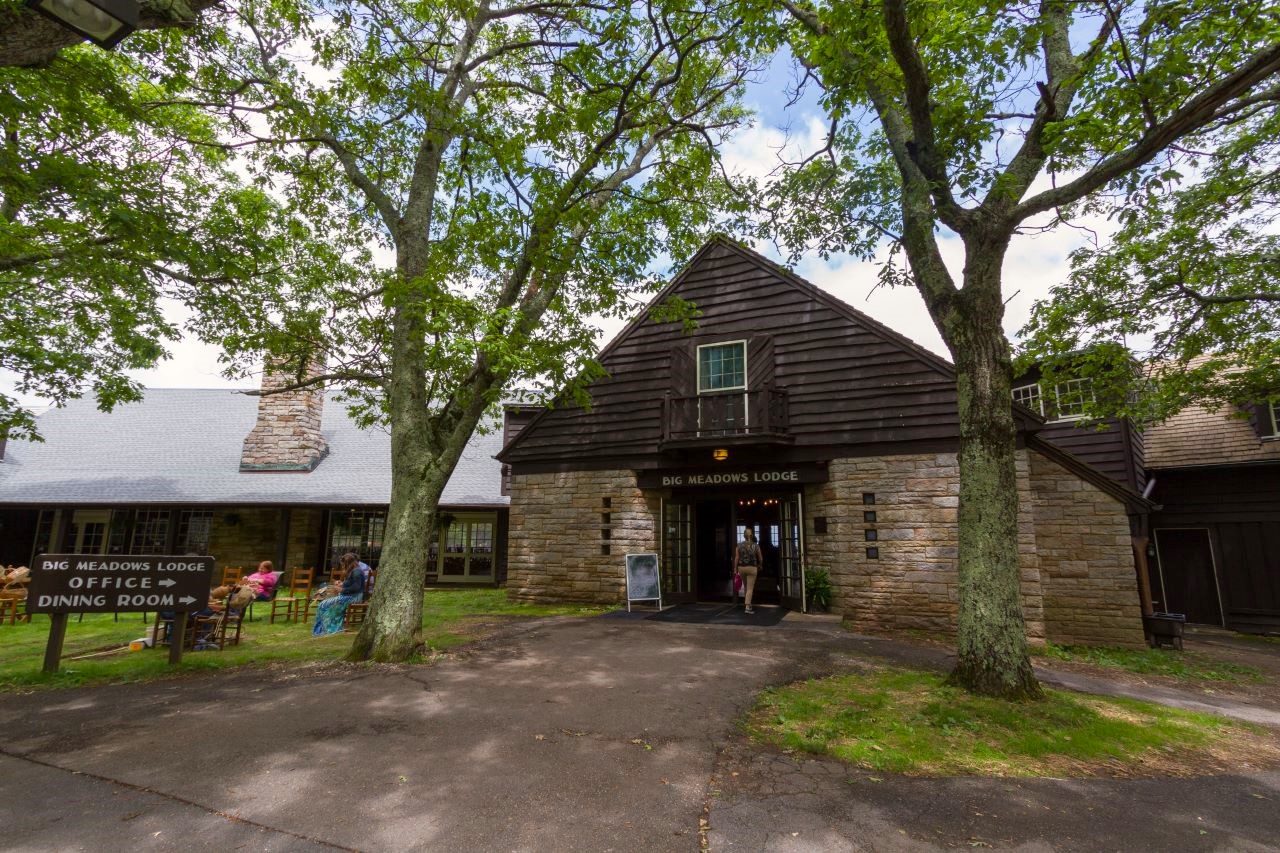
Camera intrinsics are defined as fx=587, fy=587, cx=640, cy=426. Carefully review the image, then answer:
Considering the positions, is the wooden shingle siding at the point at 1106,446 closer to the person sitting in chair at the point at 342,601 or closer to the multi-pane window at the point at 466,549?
the person sitting in chair at the point at 342,601

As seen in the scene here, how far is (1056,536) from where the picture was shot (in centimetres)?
1117

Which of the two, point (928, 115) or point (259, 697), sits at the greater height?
point (928, 115)

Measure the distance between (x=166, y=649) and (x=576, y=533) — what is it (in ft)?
24.8

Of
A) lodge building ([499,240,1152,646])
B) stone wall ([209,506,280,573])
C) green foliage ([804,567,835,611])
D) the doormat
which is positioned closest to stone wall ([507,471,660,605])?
lodge building ([499,240,1152,646])

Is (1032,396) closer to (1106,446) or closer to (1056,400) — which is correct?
(1056,400)

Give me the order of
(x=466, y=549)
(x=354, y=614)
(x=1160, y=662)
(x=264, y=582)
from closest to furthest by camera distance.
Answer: (x=1160, y=662) → (x=354, y=614) → (x=264, y=582) → (x=466, y=549)

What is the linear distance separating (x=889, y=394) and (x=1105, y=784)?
26.4ft

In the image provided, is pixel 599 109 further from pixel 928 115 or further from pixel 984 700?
pixel 984 700

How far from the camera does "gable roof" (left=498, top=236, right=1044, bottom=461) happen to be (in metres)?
11.2

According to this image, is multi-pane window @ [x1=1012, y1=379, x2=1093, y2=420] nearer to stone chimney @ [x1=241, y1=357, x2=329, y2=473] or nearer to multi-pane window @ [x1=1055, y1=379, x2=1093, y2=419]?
multi-pane window @ [x1=1055, y1=379, x2=1093, y2=419]

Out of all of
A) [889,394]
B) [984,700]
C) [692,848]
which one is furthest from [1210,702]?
Result: [692,848]

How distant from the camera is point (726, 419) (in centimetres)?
1262

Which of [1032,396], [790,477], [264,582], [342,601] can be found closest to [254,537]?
[264,582]

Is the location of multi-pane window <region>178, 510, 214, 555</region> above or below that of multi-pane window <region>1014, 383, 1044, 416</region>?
below
